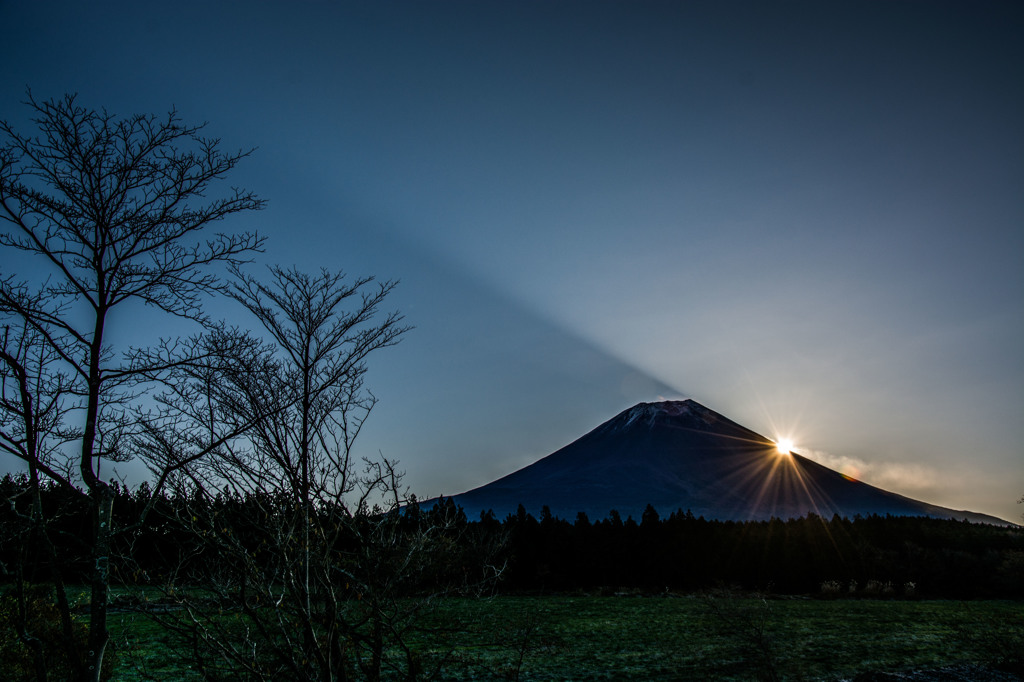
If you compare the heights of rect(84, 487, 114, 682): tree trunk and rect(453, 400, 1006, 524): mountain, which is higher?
rect(84, 487, 114, 682): tree trunk

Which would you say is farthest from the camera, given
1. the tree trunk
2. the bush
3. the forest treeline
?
the forest treeline

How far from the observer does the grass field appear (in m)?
16.8

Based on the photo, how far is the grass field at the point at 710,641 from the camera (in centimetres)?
1683

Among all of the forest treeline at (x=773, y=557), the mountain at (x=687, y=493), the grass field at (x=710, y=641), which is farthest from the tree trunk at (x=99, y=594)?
the mountain at (x=687, y=493)

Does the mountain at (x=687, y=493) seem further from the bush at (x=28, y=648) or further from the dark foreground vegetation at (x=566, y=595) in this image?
the bush at (x=28, y=648)

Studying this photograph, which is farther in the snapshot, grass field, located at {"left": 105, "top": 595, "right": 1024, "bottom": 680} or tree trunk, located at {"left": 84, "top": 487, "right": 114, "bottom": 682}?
grass field, located at {"left": 105, "top": 595, "right": 1024, "bottom": 680}

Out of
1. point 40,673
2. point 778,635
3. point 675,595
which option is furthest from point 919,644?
point 40,673

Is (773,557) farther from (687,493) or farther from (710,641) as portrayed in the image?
(687,493)

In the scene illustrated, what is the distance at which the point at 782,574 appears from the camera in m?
52.1

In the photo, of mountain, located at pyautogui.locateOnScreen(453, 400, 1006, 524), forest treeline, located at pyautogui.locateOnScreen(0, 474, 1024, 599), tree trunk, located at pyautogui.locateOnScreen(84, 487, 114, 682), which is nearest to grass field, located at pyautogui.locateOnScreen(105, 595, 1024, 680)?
tree trunk, located at pyautogui.locateOnScreen(84, 487, 114, 682)

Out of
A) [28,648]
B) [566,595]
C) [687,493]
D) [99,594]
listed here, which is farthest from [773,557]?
[687,493]

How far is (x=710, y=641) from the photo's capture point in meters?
23.1

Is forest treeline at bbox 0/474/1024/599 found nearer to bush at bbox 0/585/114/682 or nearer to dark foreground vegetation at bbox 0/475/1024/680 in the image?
dark foreground vegetation at bbox 0/475/1024/680

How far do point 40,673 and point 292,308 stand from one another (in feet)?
14.0
